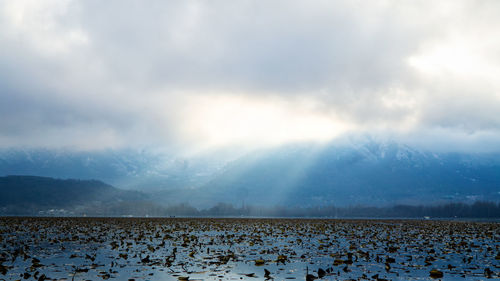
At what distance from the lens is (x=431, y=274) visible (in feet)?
73.1

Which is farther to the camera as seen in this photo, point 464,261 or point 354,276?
point 464,261

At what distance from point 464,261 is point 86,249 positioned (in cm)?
3104

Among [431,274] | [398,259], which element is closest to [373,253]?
[398,259]

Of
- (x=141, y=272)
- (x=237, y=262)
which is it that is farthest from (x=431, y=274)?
(x=141, y=272)

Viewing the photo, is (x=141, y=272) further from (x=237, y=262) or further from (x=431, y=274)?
(x=431, y=274)

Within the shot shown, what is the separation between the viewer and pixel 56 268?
24344mm

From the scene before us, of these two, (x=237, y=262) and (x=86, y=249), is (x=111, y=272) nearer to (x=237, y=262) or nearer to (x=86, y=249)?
(x=237, y=262)

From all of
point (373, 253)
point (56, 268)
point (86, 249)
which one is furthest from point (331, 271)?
point (86, 249)

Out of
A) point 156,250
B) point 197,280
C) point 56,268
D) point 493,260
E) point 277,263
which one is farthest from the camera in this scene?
point 156,250

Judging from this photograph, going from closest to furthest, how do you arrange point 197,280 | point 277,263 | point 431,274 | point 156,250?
point 197,280 < point 431,274 < point 277,263 < point 156,250

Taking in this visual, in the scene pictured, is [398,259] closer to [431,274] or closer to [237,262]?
[431,274]

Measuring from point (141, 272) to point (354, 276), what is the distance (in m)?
12.2

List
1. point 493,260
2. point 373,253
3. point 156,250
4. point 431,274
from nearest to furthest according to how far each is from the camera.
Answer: point 431,274 → point 493,260 → point 373,253 → point 156,250

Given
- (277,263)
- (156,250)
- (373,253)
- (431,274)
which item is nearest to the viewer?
(431,274)
